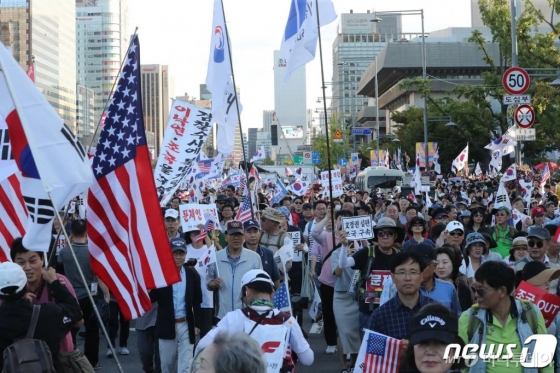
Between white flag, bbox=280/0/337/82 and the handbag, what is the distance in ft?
23.9

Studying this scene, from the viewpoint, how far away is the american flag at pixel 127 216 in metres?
6.27

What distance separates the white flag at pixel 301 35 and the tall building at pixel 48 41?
120223mm

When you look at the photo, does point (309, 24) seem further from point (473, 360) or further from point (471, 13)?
point (471, 13)

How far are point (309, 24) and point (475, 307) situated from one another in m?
8.26

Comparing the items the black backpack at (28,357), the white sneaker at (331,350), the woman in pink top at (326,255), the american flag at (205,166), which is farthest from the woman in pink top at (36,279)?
the american flag at (205,166)

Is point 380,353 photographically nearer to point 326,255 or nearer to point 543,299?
point 543,299

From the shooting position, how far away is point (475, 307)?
5.42 m

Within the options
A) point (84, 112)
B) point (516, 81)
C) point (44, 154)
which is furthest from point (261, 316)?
point (84, 112)

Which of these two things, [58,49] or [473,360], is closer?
[473,360]

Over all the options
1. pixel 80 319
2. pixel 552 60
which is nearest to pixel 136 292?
pixel 80 319

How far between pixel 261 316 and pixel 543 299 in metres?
1.91

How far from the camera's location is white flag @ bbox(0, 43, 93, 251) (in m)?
5.71

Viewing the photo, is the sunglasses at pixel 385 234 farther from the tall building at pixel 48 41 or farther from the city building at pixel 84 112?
the city building at pixel 84 112

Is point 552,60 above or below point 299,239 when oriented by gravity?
above
